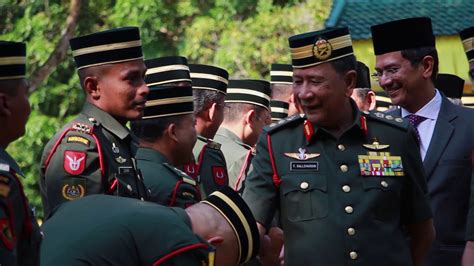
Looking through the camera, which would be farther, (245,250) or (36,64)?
(36,64)

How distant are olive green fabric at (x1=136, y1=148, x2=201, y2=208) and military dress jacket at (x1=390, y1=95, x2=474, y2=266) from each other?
58.6 inches

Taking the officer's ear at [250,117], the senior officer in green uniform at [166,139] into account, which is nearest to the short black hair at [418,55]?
the senior officer in green uniform at [166,139]

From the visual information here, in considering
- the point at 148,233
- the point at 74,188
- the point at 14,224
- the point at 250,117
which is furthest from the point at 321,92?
the point at 250,117

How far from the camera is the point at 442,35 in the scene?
1919 centimetres

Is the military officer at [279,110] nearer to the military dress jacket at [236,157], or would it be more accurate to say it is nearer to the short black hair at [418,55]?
the military dress jacket at [236,157]

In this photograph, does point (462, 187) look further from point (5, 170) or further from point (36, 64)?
point (36, 64)

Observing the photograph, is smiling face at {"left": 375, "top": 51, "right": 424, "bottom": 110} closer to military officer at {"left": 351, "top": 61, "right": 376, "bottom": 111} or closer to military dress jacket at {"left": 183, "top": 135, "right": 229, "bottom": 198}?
military dress jacket at {"left": 183, "top": 135, "right": 229, "bottom": 198}

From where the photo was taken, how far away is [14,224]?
395 cm

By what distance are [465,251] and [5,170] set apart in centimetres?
278

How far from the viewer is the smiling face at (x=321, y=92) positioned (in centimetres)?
572

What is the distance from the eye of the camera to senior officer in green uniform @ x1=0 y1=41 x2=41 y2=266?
12.7 feet

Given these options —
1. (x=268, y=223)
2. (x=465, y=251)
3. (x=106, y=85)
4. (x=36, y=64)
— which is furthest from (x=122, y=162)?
(x=36, y=64)

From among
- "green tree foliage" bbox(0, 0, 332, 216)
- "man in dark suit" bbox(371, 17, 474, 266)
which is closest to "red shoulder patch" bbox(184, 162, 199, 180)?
"man in dark suit" bbox(371, 17, 474, 266)

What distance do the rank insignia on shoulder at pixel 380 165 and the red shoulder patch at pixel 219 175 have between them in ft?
4.31
